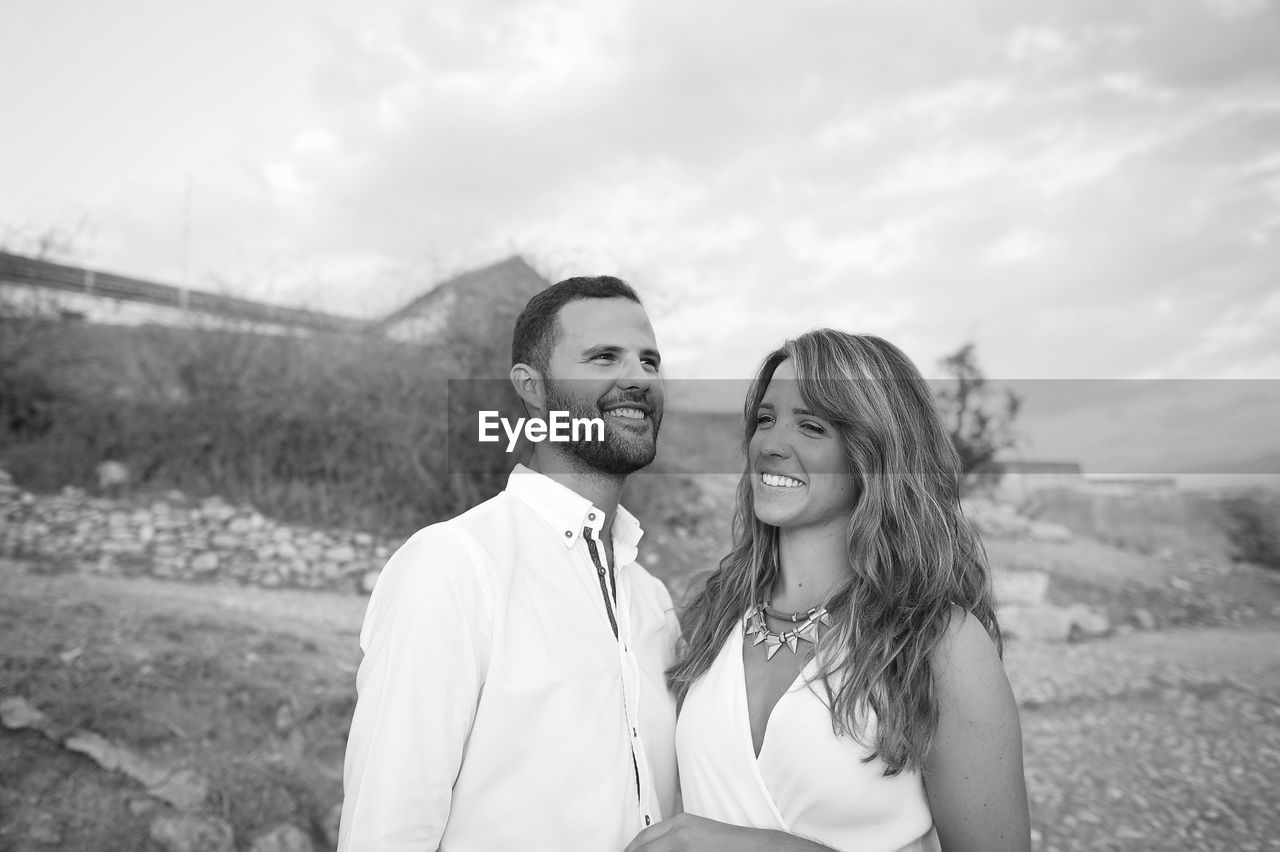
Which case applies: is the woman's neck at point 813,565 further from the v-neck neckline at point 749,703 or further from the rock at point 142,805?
the rock at point 142,805

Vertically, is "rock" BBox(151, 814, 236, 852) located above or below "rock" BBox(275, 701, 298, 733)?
below

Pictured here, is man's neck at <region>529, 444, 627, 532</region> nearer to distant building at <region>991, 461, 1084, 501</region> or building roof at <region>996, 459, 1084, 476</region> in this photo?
distant building at <region>991, 461, 1084, 501</region>

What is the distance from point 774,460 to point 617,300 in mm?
664

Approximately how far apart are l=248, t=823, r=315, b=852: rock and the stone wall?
3.18 meters

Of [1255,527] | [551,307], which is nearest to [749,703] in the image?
[551,307]

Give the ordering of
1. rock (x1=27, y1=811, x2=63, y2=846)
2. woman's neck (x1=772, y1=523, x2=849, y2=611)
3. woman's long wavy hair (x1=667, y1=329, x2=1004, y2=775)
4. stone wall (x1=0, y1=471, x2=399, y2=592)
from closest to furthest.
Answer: woman's long wavy hair (x1=667, y1=329, x2=1004, y2=775), woman's neck (x1=772, y1=523, x2=849, y2=611), rock (x1=27, y1=811, x2=63, y2=846), stone wall (x1=0, y1=471, x2=399, y2=592)

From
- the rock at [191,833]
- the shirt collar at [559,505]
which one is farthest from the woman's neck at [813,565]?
the rock at [191,833]

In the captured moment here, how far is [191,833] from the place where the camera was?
3656 millimetres

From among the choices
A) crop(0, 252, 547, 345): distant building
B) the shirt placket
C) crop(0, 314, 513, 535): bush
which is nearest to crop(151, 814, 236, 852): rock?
the shirt placket

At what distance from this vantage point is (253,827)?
378 cm

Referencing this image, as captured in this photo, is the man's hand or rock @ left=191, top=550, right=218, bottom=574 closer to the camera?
the man's hand

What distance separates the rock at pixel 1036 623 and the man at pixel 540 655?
7.07 m

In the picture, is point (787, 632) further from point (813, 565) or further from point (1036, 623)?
point (1036, 623)

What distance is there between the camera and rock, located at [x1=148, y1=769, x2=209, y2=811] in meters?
3.76
